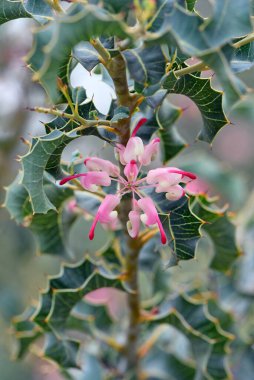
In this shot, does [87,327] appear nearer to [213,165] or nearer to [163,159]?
[163,159]

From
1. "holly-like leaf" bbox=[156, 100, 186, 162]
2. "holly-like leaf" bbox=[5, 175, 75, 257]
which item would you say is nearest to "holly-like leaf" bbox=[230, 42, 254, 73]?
"holly-like leaf" bbox=[156, 100, 186, 162]

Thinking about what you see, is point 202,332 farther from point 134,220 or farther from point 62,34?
point 62,34

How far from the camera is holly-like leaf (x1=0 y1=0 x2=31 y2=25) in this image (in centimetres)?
84

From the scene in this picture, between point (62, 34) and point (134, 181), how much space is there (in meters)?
0.29

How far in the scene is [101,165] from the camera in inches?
33.1

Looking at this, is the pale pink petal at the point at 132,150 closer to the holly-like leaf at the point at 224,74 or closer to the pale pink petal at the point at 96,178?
the pale pink petal at the point at 96,178

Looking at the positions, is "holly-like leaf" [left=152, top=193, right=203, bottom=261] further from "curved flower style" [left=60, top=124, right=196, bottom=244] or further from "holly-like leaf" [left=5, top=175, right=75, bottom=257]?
"holly-like leaf" [left=5, top=175, right=75, bottom=257]

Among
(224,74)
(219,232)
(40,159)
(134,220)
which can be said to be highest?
(224,74)

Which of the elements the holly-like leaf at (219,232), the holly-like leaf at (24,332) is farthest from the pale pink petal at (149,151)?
the holly-like leaf at (24,332)

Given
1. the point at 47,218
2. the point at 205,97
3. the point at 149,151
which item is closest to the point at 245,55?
the point at 205,97

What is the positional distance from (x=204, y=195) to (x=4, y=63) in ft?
3.71

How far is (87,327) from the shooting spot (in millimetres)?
1226

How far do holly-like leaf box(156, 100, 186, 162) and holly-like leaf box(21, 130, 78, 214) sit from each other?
0.24 m

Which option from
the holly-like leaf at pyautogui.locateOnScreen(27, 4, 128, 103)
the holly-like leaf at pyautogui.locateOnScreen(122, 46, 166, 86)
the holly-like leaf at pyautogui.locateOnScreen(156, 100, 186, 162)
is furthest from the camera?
the holly-like leaf at pyautogui.locateOnScreen(156, 100, 186, 162)
